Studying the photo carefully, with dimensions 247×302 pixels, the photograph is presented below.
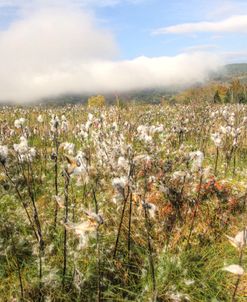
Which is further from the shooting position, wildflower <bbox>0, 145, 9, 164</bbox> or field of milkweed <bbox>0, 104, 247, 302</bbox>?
field of milkweed <bbox>0, 104, 247, 302</bbox>

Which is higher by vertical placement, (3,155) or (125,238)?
(3,155)

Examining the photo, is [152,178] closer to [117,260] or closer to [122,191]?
[117,260]

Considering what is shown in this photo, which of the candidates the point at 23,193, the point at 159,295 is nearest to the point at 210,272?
the point at 159,295

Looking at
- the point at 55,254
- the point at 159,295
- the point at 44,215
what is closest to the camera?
the point at 159,295

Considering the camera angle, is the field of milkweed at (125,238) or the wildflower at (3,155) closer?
the wildflower at (3,155)

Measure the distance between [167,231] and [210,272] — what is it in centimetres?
105

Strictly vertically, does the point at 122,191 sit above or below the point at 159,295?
above

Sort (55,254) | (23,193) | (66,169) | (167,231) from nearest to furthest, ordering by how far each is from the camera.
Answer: (66,169) < (55,254) < (167,231) < (23,193)

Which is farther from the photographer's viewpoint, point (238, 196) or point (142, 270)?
point (238, 196)

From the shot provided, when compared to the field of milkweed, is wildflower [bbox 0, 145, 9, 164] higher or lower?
higher

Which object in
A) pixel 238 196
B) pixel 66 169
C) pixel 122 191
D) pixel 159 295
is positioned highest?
pixel 66 169

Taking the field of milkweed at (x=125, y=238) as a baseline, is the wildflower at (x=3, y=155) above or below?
above

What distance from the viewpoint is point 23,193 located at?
24.0ft

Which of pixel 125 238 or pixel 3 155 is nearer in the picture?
pixel 3 155
